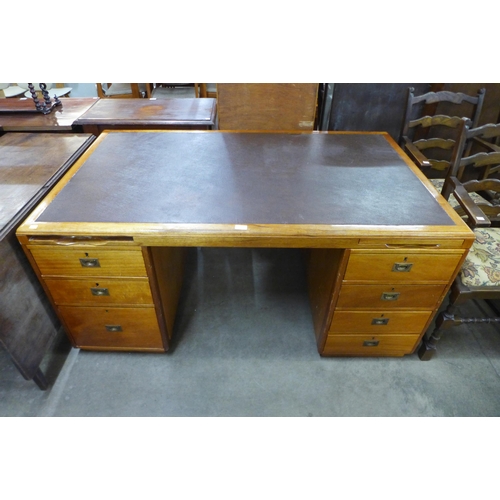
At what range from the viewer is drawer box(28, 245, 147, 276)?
1.11 metres

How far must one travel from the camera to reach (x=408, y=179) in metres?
1.33

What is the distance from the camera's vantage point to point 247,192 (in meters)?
1.23

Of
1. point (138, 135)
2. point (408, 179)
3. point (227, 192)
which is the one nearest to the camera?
point (227, 192)

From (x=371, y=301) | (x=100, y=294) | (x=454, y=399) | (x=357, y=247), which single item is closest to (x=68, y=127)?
(x=100, y=294)

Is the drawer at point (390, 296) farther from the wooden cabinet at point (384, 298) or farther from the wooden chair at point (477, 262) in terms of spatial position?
the wooden chair at point (477, 262)

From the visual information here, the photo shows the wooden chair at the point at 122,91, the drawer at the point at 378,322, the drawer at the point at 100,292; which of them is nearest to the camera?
the drawer at the point at 100,292

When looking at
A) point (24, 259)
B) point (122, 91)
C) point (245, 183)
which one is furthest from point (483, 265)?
point (122, 91)

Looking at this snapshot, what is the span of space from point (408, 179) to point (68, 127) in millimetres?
1700

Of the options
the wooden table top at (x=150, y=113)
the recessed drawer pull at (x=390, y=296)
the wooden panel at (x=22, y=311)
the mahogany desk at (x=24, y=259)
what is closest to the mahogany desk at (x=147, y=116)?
the wooden table top at (x=150, y=113)

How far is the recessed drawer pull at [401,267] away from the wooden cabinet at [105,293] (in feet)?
2.84

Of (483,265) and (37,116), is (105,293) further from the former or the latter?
(483,265)

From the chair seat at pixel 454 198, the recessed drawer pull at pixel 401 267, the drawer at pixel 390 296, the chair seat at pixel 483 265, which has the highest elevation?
the recessed drawer pull at pixel 401 267

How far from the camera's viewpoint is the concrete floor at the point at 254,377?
1328 mm

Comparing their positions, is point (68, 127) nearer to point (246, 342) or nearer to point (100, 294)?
point (100, 294)
